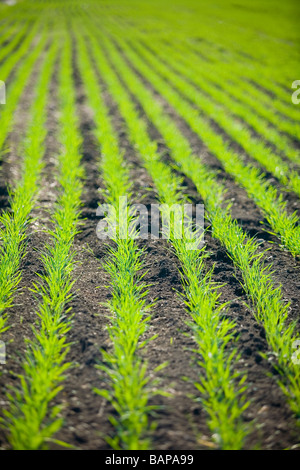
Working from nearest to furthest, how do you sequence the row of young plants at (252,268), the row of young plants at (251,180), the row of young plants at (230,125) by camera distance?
the row of young plants at (252,268), the row of young plants at (251,180), the row of young plants at (230,125)

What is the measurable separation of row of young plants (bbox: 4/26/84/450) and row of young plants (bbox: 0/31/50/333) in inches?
8.0

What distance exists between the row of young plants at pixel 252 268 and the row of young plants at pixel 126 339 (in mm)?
762

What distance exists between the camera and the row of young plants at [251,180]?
293cm

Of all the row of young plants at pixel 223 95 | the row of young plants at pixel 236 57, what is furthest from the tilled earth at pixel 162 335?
the row of young plants at pixel 236 57

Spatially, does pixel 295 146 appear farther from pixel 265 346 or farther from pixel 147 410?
pixel 147 410

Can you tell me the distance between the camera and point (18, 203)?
318 cm

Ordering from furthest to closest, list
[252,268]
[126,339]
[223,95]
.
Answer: [223,95] < [252,268] < [126,339]

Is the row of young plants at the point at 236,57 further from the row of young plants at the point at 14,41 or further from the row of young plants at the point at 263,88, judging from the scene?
the row of young plants at the point at 14,41

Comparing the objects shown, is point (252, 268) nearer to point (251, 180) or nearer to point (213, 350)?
point (213, 350)

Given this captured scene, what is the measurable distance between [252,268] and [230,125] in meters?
3.93

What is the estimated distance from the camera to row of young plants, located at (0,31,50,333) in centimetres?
235

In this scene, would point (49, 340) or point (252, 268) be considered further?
point (252, 268)

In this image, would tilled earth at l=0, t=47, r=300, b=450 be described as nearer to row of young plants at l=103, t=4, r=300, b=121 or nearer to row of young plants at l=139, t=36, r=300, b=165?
row of young plants at l=139, t=36, r=300, b=165

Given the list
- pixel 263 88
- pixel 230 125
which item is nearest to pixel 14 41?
pixel 263 88
